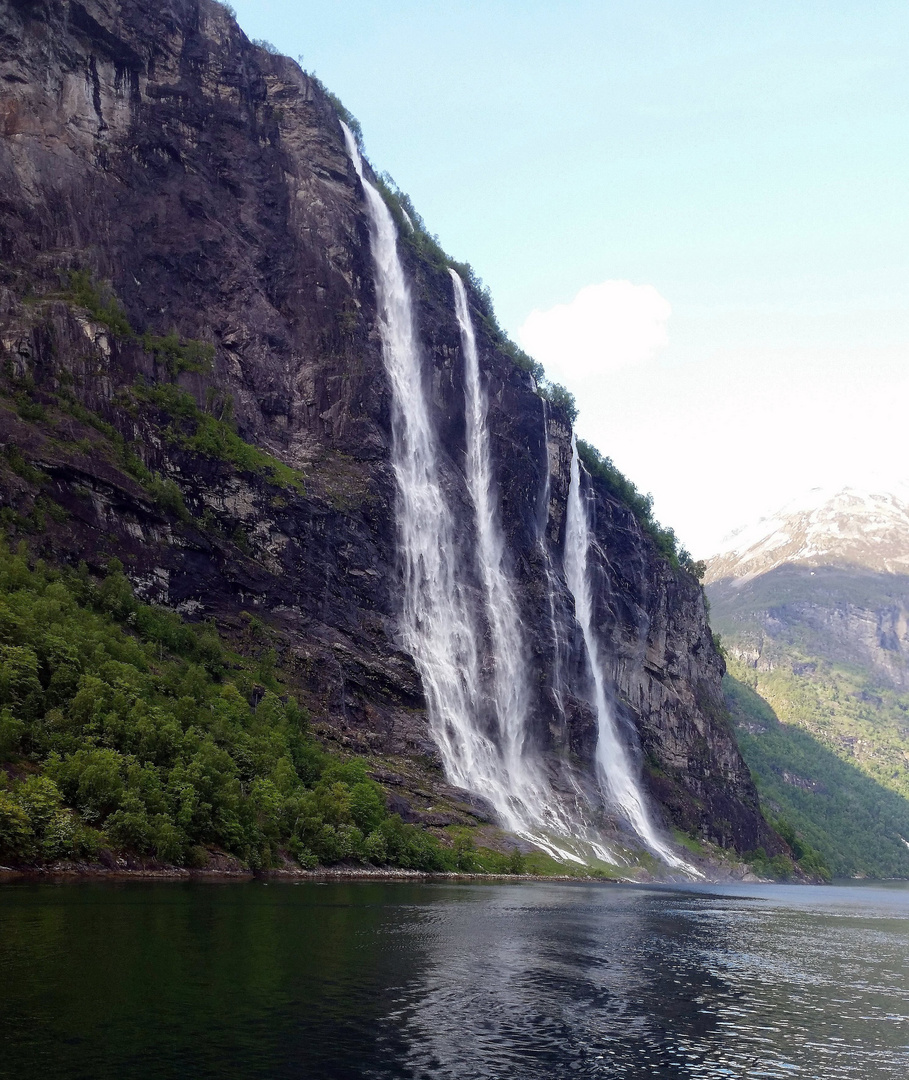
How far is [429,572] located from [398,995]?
93645 millimetres

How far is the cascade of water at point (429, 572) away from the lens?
374ft

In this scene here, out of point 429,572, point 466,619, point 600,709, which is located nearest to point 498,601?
point 466,619

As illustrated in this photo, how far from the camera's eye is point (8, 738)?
184 feet

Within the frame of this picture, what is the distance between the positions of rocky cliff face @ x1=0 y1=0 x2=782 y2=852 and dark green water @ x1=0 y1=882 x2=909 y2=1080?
152ft

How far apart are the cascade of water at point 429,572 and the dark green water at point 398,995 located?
5737 cm

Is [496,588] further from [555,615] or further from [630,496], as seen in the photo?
[630,496]

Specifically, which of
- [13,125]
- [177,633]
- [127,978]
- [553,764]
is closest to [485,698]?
[553,764]

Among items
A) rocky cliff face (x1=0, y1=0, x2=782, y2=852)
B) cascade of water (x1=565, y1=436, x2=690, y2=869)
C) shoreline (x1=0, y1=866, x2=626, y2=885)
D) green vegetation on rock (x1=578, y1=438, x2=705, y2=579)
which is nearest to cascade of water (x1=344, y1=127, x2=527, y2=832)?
rocky cliff face (x1=0, y1=0, x2=782, y2=852)

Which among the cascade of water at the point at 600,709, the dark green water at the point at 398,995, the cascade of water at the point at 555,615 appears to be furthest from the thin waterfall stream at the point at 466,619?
the dark green water at the point at 398,995

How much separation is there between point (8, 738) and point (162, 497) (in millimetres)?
45575

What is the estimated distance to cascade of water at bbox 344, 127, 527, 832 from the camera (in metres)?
114

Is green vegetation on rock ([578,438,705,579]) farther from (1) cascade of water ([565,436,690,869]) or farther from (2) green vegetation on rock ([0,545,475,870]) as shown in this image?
(2) green vegetation on rock ([0,545,475,870])

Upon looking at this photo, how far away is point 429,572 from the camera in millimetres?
125250

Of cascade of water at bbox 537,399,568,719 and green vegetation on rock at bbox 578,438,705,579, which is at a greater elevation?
green vegetation on rock at bbox 578,438,705,579
